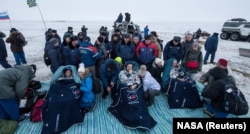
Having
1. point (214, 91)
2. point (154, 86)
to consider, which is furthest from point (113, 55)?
point (214, 91)

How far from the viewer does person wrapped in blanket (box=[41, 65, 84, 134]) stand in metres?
3.30

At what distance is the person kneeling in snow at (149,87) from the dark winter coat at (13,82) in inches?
101

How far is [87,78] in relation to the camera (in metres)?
4.03

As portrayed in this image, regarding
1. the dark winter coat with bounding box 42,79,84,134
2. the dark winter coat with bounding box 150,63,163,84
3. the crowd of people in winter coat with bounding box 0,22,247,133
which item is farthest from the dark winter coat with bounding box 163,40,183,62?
the dark winter coat with bounding box 42,79,84,134

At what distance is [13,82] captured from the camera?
3367 mm

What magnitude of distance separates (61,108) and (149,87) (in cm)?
209

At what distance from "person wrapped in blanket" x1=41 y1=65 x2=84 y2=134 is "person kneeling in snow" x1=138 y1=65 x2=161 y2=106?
5.07ft

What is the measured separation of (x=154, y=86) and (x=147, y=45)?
153cm

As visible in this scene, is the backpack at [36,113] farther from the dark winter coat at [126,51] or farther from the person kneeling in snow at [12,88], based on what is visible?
the dark winter coat at [126,51]

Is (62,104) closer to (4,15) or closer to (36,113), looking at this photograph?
(36,113)

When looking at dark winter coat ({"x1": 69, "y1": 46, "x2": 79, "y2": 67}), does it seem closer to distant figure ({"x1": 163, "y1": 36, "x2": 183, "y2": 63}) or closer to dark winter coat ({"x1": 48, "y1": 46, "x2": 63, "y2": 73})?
dark winter coat ({"x1": 48, "y1": 46, "x2": 63, "y2": 73})

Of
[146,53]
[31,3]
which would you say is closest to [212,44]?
[146,53]

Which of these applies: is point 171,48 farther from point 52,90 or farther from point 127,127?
point 52,90

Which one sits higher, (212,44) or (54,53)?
(54,53)
